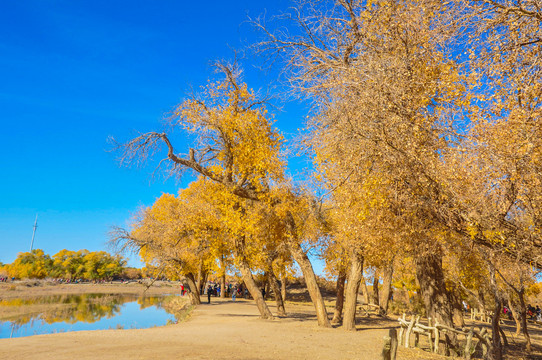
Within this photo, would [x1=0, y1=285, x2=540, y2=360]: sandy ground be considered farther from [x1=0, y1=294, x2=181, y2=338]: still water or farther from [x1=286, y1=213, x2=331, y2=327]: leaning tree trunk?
[x1=0, y1=294, x2=181, y2=338]: still water

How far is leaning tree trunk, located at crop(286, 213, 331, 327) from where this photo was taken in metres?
17.5

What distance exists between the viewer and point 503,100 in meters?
6.90

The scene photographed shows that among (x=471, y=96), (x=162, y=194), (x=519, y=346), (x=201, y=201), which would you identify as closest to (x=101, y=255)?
(x=162, y=194)

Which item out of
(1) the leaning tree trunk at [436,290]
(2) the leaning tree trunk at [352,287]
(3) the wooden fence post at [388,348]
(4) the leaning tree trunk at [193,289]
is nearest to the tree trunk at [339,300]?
Answer: (2) the leaning tree trunk at [352,287]

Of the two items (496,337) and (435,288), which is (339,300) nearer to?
(496,337)

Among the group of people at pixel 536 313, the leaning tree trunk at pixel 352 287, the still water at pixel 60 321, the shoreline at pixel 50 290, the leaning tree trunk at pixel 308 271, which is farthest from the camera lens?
the shoreline at pixel 50 290

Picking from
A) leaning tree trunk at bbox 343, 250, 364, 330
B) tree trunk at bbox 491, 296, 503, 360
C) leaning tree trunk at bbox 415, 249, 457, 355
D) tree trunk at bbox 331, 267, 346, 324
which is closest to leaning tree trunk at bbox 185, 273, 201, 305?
tree trunk at bbox 331, 267, 346, 324

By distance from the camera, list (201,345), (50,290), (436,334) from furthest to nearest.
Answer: (50,290) < (436,334) < (201,345)

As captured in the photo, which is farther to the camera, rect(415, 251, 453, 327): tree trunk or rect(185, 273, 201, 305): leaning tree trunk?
rect(185, 273, 201, 305): leaning tree trunk

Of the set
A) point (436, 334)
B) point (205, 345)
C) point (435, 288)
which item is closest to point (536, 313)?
point (436, 334)

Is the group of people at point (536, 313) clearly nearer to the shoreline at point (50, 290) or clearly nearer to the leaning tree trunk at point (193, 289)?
the leaning tree trunk at point (193, 289)

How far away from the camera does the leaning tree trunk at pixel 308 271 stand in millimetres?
17453

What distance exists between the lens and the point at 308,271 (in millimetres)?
17688

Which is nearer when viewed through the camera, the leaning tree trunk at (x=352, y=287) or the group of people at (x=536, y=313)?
the leaning tree trunk at (x=352, y=287)
